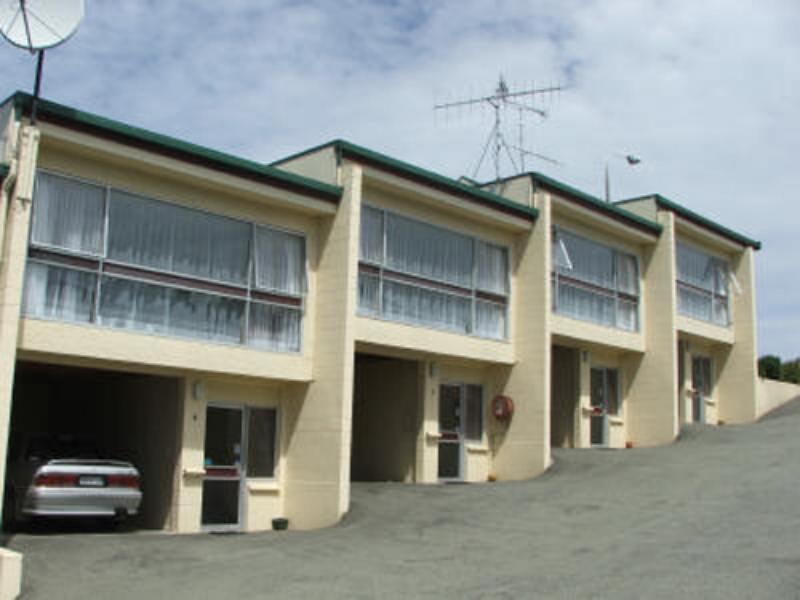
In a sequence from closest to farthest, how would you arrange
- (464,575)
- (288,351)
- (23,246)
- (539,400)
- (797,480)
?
(464,575) → (23,246) → (797,480) → (288,351) → (539,400)

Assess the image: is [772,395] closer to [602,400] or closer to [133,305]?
[602,400]

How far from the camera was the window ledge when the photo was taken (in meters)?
15.9

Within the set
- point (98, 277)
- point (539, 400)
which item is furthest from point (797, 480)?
point (98, 277)

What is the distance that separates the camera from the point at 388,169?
16922mm

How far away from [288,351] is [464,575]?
6.31 metres

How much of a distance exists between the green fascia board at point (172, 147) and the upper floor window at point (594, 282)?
6.65 m

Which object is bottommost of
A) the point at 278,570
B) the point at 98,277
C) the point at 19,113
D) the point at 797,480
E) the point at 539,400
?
the point at 278,570

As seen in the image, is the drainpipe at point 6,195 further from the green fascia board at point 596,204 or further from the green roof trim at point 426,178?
the green fascia board at point 596,204

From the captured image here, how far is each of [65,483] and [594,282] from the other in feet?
41.5

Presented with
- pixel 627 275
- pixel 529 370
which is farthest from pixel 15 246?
pixel 627 275

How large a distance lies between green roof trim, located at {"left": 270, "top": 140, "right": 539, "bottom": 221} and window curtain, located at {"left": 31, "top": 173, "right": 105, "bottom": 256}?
422 cm

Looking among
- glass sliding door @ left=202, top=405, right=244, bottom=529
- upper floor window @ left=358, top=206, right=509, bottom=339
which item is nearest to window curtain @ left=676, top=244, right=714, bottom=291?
upper floor window @ left=358, top=206, right=509, bottom=339

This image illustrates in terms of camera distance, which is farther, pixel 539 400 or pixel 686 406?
pixel 686 406

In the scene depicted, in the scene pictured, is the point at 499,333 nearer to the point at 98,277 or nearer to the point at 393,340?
the point at 393,340
